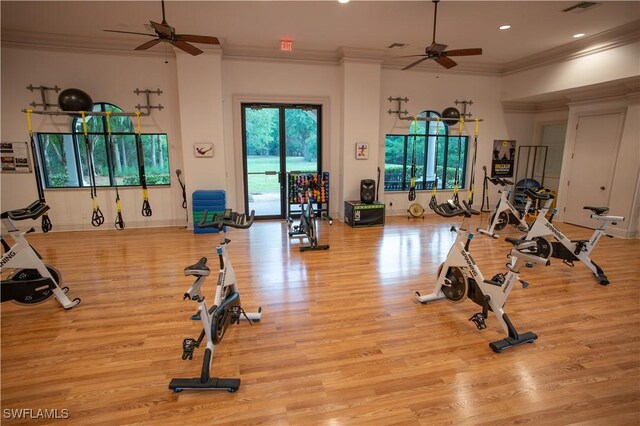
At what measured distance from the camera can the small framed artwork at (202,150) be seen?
6.46 metres

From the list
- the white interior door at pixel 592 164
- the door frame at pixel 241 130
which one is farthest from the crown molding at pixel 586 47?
the door frame at pixel 241 130

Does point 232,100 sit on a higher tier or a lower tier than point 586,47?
lower

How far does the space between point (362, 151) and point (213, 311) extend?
18.2 feet

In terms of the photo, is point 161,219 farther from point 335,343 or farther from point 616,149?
point 616,149

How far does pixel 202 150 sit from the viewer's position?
649 cm

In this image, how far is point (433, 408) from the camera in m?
2.08

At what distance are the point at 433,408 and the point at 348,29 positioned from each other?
561 centimetres

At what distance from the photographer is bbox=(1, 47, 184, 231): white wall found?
5844 mm

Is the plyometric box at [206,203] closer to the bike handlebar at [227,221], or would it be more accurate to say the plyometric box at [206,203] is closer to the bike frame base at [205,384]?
the bike handlebar at [227,221]

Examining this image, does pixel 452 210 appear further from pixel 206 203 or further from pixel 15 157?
pixel 15 157

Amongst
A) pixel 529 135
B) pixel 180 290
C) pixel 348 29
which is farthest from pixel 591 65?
pixel 180 290

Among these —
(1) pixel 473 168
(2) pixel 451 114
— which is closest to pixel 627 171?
(1) pixel 473 168

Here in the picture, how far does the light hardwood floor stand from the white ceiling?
3.68m

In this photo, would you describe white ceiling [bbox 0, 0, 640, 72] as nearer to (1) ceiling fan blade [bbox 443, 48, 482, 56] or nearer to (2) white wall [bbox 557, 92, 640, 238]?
(1) ceiling fan blade [bbox 443, 48, 482, 56]
